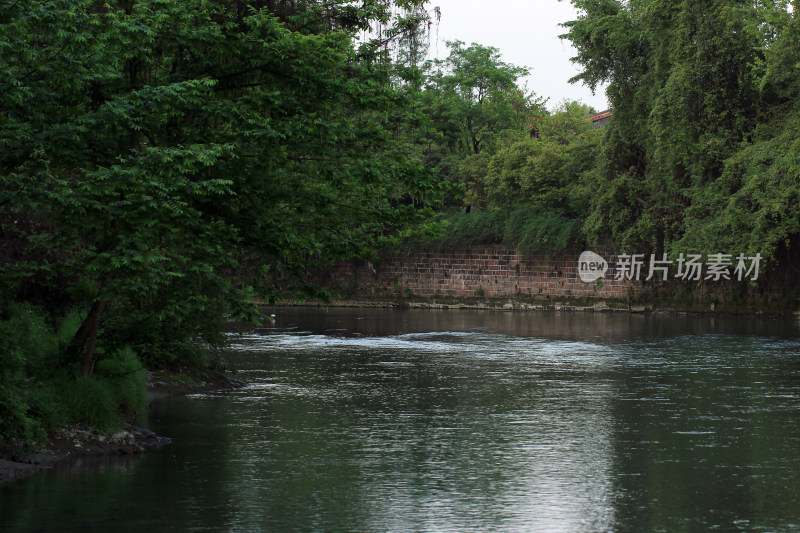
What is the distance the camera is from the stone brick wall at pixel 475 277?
47438 millimetres

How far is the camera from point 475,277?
165ft

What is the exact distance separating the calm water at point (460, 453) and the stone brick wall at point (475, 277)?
22.9 meters

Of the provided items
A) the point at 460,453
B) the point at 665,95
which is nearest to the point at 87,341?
the point at 460,453

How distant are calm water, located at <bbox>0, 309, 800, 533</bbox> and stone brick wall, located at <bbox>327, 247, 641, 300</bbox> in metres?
22.9

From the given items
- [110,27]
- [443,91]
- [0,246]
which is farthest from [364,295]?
[110,27]

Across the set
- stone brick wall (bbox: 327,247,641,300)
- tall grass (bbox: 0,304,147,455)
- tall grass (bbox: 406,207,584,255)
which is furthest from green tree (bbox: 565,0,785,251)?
tall grass (bbox: 0,304,147,455)

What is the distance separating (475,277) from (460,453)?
125 feet

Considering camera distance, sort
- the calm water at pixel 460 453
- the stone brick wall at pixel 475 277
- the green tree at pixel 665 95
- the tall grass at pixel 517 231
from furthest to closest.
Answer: the stone brick wall at pixel 475 277 → the tall grass at pixel 517 231 → the green tree at pixel 665 95 → the calm water at pixel 460 453

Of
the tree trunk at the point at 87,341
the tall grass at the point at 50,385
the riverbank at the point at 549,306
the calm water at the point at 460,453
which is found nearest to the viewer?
the calm water at the point at 460,453

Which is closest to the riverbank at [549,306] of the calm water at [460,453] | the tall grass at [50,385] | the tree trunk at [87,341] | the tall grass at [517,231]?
the tall grass at [517,231]

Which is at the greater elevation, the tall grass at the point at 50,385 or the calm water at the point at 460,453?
the tall grass at the point at 50,385

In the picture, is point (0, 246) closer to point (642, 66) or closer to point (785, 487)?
point (785, 487)

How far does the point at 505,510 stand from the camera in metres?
9.43

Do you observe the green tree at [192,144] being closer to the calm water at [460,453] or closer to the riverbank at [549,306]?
the calm water at [460,453]
